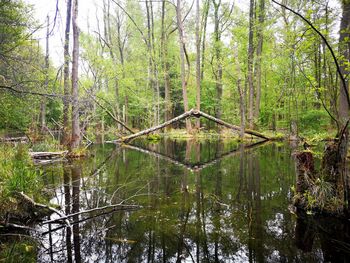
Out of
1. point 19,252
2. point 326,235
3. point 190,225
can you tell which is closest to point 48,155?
point 19,252

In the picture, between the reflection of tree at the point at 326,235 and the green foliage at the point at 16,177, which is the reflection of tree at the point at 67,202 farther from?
the reflection of tree at the point at 326,235

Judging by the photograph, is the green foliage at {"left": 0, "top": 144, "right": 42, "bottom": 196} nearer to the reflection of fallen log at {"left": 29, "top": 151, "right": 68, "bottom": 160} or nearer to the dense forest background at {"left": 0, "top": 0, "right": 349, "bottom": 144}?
the reflection of fallen log at {"left": 29, "top": 151, "right": 68, "bottom": 160}

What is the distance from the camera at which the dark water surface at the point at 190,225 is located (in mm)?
3123

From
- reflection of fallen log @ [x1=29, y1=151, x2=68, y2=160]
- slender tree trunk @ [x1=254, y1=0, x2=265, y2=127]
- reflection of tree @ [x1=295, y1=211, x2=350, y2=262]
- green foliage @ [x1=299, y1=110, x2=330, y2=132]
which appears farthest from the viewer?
slender tree trunk @ [x1=254, y1=0, x2=265, y2=127]

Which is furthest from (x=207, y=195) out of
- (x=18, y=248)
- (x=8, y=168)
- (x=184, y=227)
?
(x=8, y=168)

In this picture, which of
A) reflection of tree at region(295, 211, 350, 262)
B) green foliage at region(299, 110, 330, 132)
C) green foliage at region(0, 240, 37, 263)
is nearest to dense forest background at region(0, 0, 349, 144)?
green foliage at region(299, 110, 330, 132)

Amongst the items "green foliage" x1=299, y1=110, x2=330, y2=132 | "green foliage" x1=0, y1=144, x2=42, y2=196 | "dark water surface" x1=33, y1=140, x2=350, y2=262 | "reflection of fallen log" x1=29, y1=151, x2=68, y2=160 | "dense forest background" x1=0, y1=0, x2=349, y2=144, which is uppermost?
"dense forest background" x1=0, y1=0, x2=349, y2=144

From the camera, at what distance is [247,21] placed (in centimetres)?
1964

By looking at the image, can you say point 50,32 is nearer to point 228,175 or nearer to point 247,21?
point 228,175

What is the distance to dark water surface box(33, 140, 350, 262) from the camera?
3.12m

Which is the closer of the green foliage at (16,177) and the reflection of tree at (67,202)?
the reflection of tree at (67,202)

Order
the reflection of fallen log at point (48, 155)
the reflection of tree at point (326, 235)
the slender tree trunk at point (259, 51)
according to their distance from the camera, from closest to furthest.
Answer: the reflection of tree at point (326, 235), the reflection of fallen log at point (48, 155), the slender tree trunk at point (259, 51)

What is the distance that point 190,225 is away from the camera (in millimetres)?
3947

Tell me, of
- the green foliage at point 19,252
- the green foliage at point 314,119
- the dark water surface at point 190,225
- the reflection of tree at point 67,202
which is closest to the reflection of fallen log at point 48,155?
the reflection of tree at point 67,202
